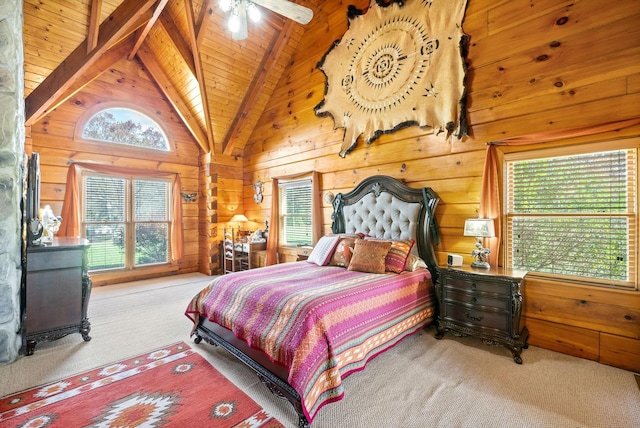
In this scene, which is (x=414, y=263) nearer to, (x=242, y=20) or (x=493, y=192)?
(x=493, y=192)

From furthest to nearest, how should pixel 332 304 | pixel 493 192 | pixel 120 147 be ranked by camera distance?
pixel 120 147 → pixel 493 192 → pixel 332 304

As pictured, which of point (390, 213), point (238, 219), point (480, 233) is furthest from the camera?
point (238, 219)

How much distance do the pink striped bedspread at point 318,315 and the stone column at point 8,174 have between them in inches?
55.5

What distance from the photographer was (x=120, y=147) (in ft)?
17.1

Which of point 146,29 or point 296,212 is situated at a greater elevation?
point 146,29

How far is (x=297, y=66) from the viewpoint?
5.21 metres

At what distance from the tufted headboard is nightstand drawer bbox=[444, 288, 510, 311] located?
1.52 feet

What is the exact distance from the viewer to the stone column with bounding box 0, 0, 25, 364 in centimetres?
233

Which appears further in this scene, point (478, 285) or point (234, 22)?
point (234, 22)

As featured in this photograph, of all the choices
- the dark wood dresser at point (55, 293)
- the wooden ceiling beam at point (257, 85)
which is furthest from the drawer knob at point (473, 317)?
the wooden ceiling beam at point (257, 85)

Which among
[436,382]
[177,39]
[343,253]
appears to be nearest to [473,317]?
[436,382]

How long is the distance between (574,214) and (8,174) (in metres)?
4.84

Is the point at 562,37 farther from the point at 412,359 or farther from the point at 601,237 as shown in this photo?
the point at 412,359

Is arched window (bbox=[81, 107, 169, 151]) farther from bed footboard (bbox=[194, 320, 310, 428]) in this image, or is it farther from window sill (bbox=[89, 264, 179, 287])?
bed footboard (bbox=[194, 320, 310, 428])
